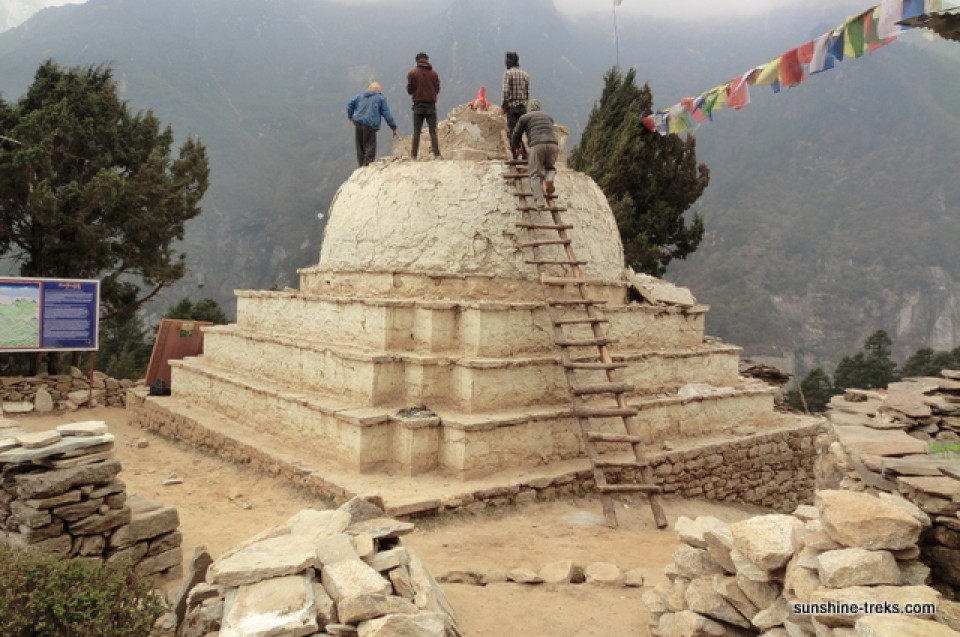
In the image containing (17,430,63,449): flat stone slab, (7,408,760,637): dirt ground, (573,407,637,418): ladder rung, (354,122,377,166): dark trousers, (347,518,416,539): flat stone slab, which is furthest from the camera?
(354,122,377,166): dark trousers

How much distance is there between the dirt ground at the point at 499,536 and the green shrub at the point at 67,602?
5.78 feet

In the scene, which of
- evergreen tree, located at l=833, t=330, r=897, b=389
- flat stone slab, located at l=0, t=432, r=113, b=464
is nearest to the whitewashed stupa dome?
flat stone slab, located at l=0, t=432, r=113, b=464

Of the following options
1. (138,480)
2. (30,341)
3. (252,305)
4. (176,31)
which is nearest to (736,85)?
(252,305)

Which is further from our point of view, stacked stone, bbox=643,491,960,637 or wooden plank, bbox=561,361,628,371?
wooden plank, bbox=561,361,628,371

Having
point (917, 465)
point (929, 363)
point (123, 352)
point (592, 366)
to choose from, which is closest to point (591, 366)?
point (592, 366)

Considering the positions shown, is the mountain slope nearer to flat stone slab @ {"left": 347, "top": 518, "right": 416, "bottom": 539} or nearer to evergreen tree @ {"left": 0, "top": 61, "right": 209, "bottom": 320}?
evergreen tree @ {"left": 0, "top": 61, "right": 209, "bottom": 320}

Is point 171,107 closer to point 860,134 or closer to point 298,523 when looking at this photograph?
point 860,134

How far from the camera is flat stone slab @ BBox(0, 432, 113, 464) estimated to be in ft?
14.3

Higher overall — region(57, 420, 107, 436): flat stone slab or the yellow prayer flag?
the yellow prayer flag

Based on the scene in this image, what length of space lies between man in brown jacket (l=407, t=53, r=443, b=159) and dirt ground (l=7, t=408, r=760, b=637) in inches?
191

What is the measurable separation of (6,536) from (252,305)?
5.11m

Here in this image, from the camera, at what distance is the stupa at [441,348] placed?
6.31 meters

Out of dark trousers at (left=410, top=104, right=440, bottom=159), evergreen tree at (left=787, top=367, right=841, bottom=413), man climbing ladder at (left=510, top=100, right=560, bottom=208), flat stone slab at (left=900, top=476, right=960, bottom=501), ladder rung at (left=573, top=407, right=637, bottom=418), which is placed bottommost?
evergreen tree at (left=787, top=367, right=841, bottom=413)

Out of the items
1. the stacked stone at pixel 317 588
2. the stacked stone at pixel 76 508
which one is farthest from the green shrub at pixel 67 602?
the stacked stone at pixel 76 508
